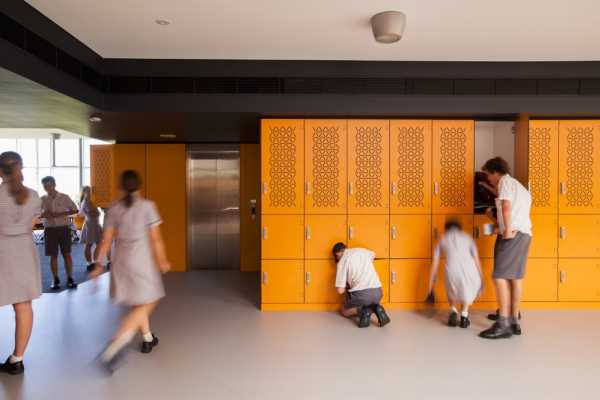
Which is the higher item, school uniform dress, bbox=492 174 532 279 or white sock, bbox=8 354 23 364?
school uniform dress, bbox=492 174 532 279

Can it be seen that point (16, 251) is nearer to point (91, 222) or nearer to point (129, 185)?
point (129, 185)

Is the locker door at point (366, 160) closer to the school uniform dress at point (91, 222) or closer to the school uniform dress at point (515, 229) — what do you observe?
the school uniform dress at point (515, 229)

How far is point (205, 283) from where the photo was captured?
19.7 feet

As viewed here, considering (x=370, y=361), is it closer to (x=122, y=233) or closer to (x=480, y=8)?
(x=122, y=233)

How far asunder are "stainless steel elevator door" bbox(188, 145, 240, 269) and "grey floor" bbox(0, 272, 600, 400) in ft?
7.84

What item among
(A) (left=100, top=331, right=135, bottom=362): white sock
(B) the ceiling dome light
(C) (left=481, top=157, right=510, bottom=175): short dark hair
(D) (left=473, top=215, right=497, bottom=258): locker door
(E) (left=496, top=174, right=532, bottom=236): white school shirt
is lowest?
(A) (left=100, top=331, right=135, bottom=362): white sock

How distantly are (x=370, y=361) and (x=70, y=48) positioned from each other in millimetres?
4144

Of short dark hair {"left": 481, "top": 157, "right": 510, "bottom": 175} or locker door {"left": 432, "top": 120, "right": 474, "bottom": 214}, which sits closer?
short dark hair {"left": 481, "top": 157, "right": 510, "bottom": 175}

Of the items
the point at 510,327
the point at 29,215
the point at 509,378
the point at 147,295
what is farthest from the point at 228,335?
the point at 510,327

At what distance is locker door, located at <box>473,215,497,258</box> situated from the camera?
15.3ft

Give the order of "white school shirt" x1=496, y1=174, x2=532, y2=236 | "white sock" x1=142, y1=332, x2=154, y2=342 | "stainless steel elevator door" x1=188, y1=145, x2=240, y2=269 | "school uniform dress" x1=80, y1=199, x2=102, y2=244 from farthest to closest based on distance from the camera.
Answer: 1. "stainless steel elevator door" x1=188, y1=145, x2=240, y2=269
2. "school uniform dress" x1=80, y1=199, x2=102, y2=244
3. "white school shirt" x1=496, y1=174, x2=532, y2=236
4. "white sock" x1=142, y1=332, x2=154, y2=342

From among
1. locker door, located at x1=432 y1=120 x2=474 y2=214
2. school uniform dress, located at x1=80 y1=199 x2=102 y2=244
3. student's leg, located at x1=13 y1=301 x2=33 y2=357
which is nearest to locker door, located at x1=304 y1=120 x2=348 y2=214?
locker door, located at x1=432 y1=120 x2=474 y2=214

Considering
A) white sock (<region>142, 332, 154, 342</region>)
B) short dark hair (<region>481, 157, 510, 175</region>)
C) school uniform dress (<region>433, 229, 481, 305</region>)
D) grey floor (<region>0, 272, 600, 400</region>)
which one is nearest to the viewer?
grey floor (<region>0, 272, 600, 400</region>)

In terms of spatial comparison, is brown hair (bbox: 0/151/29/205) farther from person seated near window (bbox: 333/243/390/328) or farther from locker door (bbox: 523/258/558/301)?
locker door (bbox: 523/258/558/301)
